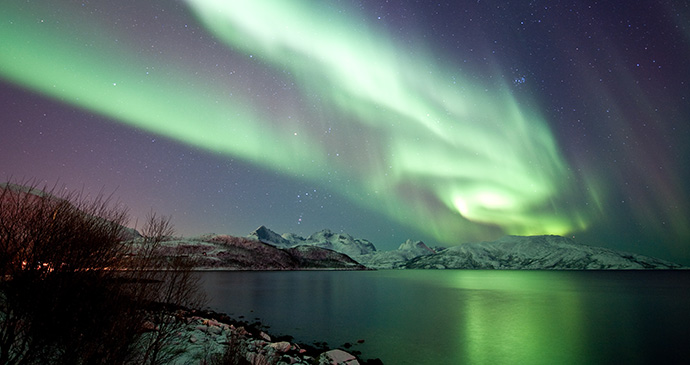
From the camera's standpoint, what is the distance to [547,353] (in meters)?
31.1

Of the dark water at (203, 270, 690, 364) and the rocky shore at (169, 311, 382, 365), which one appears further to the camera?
the dark water at (203, 270, 690, 364)

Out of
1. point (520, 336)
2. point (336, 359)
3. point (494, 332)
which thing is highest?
point (336, 359)

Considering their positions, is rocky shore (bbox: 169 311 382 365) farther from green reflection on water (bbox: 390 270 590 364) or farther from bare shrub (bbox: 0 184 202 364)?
green reflection on water (bbox: 390 270 590 364)

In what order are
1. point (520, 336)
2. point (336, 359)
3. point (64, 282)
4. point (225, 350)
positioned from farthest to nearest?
point (520, 336)
point (336, 359)
point (225, 350)
point (64, 282)

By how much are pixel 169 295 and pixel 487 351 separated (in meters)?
29.9

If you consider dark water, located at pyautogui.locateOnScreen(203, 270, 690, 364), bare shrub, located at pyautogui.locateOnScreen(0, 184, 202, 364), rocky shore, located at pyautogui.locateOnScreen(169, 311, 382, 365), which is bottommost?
dark water, located at pyautogui.locateOnScreen(203, 270, 690, 364)

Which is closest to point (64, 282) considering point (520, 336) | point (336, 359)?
point (336, 359)

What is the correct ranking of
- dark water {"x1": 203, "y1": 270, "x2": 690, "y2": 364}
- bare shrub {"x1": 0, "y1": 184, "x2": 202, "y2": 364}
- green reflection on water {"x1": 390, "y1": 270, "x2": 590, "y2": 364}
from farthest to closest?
green reflection on water {"x1": 390, "y1": 270, "x2": 590, "y2": 364}
dark water {"x1": 203, "y1": 270, "x2": 690, "y2": 364}
bare shrub {"x1": 0, "y1": 184, "x2": 202, "y2": 364}

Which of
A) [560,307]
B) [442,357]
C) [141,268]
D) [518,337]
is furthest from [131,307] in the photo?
[560,307]

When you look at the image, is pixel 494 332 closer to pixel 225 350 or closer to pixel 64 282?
pixel 225 350

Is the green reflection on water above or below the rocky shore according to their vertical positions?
below

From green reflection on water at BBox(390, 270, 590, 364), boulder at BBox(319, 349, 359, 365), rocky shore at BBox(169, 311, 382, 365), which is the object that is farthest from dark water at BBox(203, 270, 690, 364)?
rocky shore at BBox(169, 311, 382, 365)

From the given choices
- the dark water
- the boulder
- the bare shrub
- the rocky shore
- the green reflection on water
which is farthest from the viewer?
the green reflection on water

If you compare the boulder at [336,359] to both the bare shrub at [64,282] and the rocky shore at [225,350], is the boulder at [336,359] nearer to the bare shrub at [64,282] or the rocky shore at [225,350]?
the rocky shore at [225,350]
